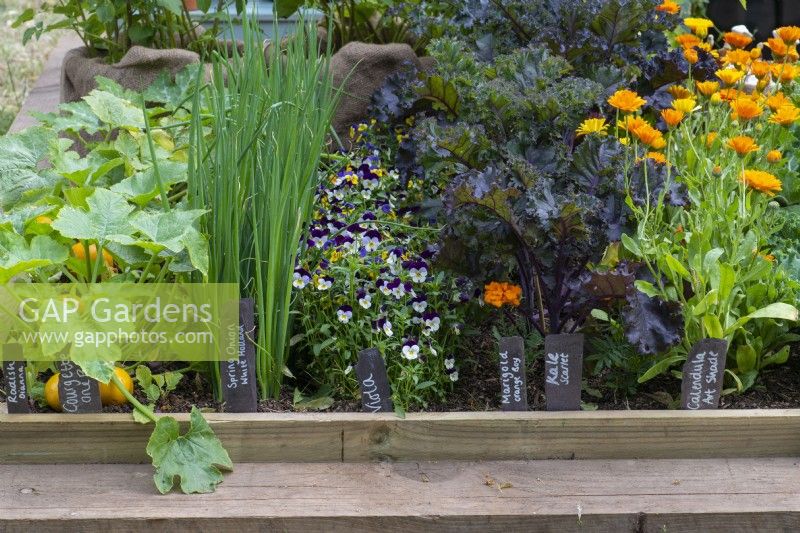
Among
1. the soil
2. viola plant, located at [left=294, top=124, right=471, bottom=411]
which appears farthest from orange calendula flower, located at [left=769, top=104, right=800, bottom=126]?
viola plant, located at [left=294, top=124, right=471, bottom=411]

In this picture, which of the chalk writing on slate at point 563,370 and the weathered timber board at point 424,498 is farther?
the chalk writing on slate at point 563,370

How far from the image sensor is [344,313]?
2117 millimetres

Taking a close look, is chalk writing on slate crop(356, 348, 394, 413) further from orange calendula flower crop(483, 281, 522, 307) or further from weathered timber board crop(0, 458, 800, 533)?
orange calendula flower crop(483, 281, 522, 307)

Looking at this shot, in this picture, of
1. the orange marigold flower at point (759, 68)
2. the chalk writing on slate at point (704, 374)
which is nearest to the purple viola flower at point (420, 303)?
the chalk writing on slate at point (704, 374)

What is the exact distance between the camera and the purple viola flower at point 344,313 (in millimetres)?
2115

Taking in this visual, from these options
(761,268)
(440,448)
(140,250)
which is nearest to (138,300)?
(140,250)

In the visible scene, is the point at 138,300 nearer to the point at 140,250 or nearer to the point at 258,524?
the point at 140,250

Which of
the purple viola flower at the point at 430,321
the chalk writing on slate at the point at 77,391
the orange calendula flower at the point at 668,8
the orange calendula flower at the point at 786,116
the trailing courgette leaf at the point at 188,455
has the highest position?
Answer: the orange calendula flower at the point at 668,8

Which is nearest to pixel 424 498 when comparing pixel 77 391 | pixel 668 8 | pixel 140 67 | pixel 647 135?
pixel 77 391

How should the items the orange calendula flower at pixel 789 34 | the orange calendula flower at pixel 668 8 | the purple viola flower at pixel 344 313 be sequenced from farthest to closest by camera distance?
the orange calendula flower at pixel 668 8 < the orange calendula flower at pixel 789 34 < the purple viola flower at pixel 344 313

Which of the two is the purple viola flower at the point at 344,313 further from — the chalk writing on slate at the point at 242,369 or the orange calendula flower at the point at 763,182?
the orange calendula flower at the point at 763,182

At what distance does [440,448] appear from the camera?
207 cm

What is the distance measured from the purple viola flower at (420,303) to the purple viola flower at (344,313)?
5.5 inches

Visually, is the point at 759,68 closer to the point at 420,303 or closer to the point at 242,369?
the point at 420,303
